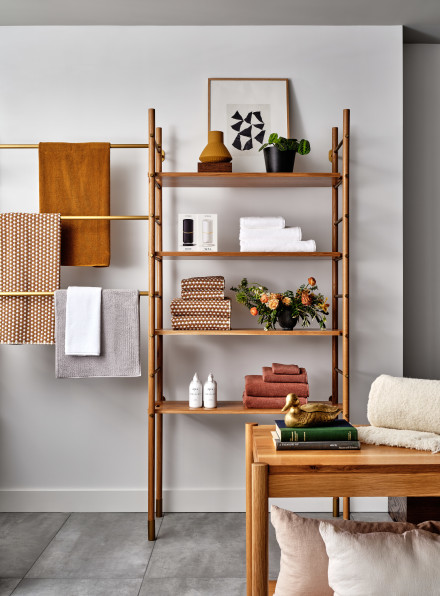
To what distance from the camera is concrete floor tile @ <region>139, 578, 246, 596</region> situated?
2201 millimetres

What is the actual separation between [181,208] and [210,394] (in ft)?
3.35

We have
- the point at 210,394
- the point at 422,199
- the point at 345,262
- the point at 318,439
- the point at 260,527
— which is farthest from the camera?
the point at 422,199

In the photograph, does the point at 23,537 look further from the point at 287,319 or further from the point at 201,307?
the point at 287,319

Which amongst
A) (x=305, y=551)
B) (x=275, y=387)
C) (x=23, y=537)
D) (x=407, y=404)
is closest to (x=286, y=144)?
(x=275, y=387)

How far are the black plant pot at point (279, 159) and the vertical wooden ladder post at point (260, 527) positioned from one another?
1.79m

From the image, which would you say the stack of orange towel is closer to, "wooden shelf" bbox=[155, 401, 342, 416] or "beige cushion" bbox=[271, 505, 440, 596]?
"wooden shelf" bbox=[155, 401, 342, 416]

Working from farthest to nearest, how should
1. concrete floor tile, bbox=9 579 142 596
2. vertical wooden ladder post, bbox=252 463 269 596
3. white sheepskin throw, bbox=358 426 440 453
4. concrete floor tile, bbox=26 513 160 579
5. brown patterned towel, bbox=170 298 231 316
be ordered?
1. brown patterned towel, bbox=170 298 231 316
2. concrete floor tile, bbox=26 513 160 579
3. concrete floor tile, bbox=9 579 142 596
4. white sheepskin throw, bbox=358 426 440 453
5. vertical wooden ladder post, bbox=252 463 269 596

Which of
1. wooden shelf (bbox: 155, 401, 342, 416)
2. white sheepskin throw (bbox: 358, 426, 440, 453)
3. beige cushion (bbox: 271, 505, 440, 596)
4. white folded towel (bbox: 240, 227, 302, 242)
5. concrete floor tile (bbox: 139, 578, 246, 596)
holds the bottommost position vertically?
concrete floor tile (bbox: 139, 578, 246, 596)

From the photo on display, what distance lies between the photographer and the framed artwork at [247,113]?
3.07 m

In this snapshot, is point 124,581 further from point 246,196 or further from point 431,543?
point 246,196

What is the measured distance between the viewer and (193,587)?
7.38ft

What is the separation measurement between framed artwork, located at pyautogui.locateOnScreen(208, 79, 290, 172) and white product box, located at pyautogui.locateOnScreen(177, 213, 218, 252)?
1.49 feet

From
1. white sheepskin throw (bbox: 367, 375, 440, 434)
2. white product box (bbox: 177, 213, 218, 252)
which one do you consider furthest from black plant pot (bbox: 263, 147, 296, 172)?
white sheepskin throw (bbox: 367, 375, 440, 434)

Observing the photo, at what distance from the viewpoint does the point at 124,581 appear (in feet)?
7.52
